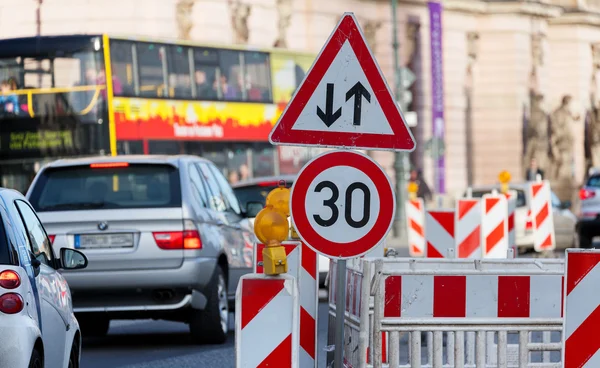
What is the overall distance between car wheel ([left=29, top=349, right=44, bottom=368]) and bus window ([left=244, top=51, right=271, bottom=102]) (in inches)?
997

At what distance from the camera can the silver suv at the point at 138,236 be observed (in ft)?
44.7

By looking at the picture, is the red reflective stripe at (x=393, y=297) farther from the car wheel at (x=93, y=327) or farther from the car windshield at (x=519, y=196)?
the car windshield at (x=519, y=196)

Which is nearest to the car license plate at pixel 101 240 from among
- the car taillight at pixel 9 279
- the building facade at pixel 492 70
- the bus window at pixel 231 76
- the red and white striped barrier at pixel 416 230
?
the car taillight at pixel 9 279

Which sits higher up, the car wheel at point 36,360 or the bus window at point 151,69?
the bus window at point 151,69

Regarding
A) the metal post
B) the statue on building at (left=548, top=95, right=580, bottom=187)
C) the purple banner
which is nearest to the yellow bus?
the metal post

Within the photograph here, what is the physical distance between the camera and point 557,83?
267 ft

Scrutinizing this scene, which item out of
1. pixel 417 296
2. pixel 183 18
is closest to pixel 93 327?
pixel 417 296

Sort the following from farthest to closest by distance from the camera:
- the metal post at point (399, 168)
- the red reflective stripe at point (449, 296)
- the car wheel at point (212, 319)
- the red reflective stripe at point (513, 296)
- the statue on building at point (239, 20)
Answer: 1. the statue on building at point (239, 20)
2. the metal post at point (399, 168)
3. the car wheel at point (212, 319)
4. the red reflective stripe at point (513, 296)
5. the red reflective stripe at point (449, 296)

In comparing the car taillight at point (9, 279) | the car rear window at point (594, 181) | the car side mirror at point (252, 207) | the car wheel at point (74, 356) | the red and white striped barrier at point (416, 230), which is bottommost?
the red and white striped barrier at point (416, 230)

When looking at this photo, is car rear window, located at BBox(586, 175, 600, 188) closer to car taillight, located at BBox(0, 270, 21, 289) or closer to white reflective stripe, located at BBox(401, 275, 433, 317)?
→ white reflective stripe, located at BBox(401, 275, 433, 317)

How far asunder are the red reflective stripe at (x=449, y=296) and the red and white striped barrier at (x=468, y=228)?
A: 7373 millimetres

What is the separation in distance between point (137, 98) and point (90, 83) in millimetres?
1026

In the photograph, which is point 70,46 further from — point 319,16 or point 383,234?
point 319,16

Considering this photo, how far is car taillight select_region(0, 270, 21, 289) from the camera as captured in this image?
7.86m
